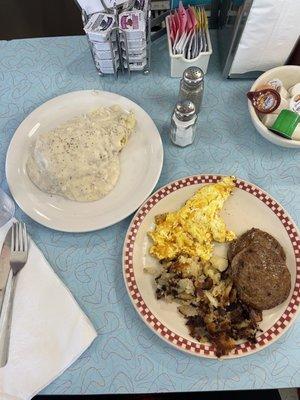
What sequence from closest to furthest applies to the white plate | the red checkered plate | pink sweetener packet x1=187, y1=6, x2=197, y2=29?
the red checkered plate
the white plate
pink sweetener packet x1=187, y1=6, x2=197, y2=29

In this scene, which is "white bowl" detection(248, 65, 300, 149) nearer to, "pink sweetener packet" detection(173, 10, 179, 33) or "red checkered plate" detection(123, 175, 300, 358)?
"red checkered plate" detection(123, 175, 300, 358)

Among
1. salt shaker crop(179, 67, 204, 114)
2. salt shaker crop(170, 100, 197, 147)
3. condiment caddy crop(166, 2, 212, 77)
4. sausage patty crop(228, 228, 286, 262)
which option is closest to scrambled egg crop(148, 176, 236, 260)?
sausage patty crop(228, 228, 286, 262)

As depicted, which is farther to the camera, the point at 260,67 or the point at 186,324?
the point at 260,67

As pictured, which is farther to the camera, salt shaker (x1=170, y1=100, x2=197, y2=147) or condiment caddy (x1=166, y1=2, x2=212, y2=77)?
condiment caddy (x1=166, y1=2, x2=212, y2=77)

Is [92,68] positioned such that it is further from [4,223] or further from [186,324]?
[186,324]

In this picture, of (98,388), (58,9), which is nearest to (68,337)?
(98,388)

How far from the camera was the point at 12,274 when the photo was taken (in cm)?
97

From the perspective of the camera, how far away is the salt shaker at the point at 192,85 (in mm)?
1047

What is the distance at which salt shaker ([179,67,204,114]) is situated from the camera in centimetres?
105

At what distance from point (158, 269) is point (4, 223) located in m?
0.46

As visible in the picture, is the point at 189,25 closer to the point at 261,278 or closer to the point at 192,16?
the point at 192,16

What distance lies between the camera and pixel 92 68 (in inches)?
50.5

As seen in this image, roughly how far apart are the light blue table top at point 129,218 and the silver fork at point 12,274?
0.05m

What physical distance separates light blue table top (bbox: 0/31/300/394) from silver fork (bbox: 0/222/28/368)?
0.05m
